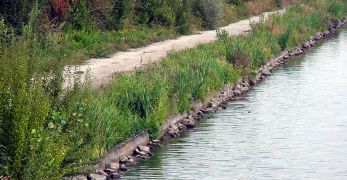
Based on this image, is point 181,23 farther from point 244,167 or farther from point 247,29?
point 244,167

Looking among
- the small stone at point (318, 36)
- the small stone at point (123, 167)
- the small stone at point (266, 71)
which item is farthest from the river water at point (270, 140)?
the small stone at point (318, 36)

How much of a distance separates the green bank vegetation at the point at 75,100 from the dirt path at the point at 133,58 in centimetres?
85

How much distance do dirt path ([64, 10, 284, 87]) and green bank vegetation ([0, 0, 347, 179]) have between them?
85 centimetres

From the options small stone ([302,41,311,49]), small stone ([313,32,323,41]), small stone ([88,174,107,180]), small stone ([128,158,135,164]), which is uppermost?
small stone ([313,32,323,41])

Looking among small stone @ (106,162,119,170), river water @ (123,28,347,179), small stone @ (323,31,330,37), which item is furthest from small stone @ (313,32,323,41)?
small stone @ (106,162,119,170)

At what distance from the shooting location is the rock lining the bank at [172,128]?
58.5 ft

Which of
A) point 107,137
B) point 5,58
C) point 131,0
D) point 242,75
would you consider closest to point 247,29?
point 131,0

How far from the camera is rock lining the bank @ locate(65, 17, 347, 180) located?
1784 centimetres

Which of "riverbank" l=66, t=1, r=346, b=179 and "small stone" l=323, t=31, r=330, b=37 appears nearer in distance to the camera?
"riverbank" l=66, t=1, r=346, b=179

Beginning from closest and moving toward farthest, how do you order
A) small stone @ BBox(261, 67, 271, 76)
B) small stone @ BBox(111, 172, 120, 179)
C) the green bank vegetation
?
the green bank vegetation < small stone @ BBox(111, 172, 120, 179) < small stone @ BBox(261, 67, 271, 76)

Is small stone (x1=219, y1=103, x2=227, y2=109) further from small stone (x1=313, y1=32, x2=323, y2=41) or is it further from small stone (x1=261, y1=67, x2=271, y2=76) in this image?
small stone (x1=313, y1=32, x2=323, y2=41)

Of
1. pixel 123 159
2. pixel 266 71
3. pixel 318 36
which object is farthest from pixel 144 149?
pixel 318 36

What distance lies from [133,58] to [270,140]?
7.93 metres

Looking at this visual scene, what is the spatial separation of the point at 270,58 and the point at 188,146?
1423 centimetres
